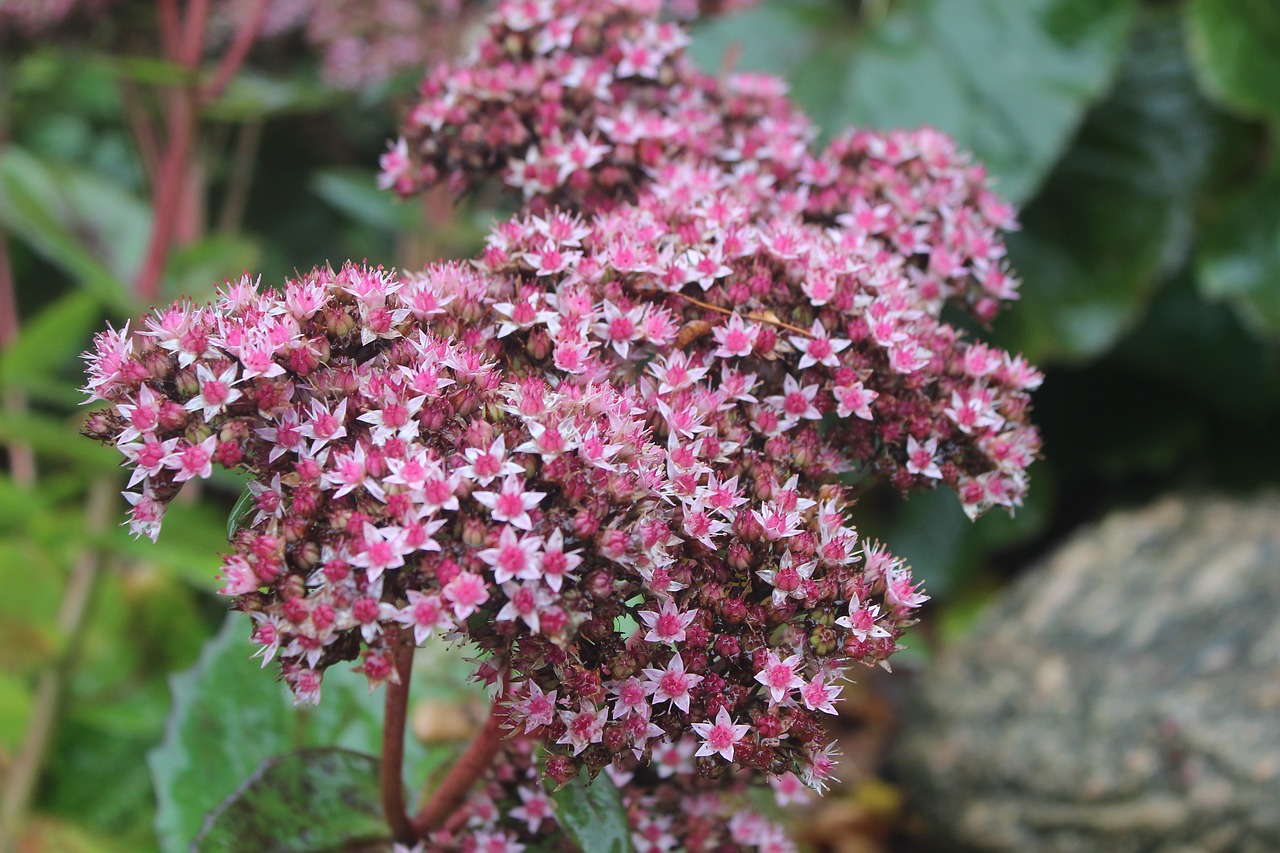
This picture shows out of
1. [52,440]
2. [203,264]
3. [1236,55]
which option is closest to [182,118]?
[203,264]

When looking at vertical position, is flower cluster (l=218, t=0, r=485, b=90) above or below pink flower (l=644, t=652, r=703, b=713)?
above

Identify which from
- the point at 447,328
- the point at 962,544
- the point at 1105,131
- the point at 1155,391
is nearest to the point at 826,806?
the point at 962,544

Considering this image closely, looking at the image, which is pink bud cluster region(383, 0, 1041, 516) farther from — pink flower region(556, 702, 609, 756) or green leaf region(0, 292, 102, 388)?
green leaf region(0, 292, 102, 388)

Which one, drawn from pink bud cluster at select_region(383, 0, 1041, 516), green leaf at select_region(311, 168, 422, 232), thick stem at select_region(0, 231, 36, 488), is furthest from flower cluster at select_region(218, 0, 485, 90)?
pink bud cluster at select_region(383, 0, 1041, 516)

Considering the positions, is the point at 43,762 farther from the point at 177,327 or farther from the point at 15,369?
the point at 177,327

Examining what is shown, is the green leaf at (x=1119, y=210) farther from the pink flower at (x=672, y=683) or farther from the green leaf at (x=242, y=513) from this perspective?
the green leaf at (x=242, y=513)

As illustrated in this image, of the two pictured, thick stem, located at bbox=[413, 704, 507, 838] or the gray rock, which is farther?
the gray rock

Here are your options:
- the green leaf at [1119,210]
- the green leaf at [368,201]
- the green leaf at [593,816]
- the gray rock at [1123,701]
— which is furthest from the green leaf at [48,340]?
the green leaf at [1119,210]
